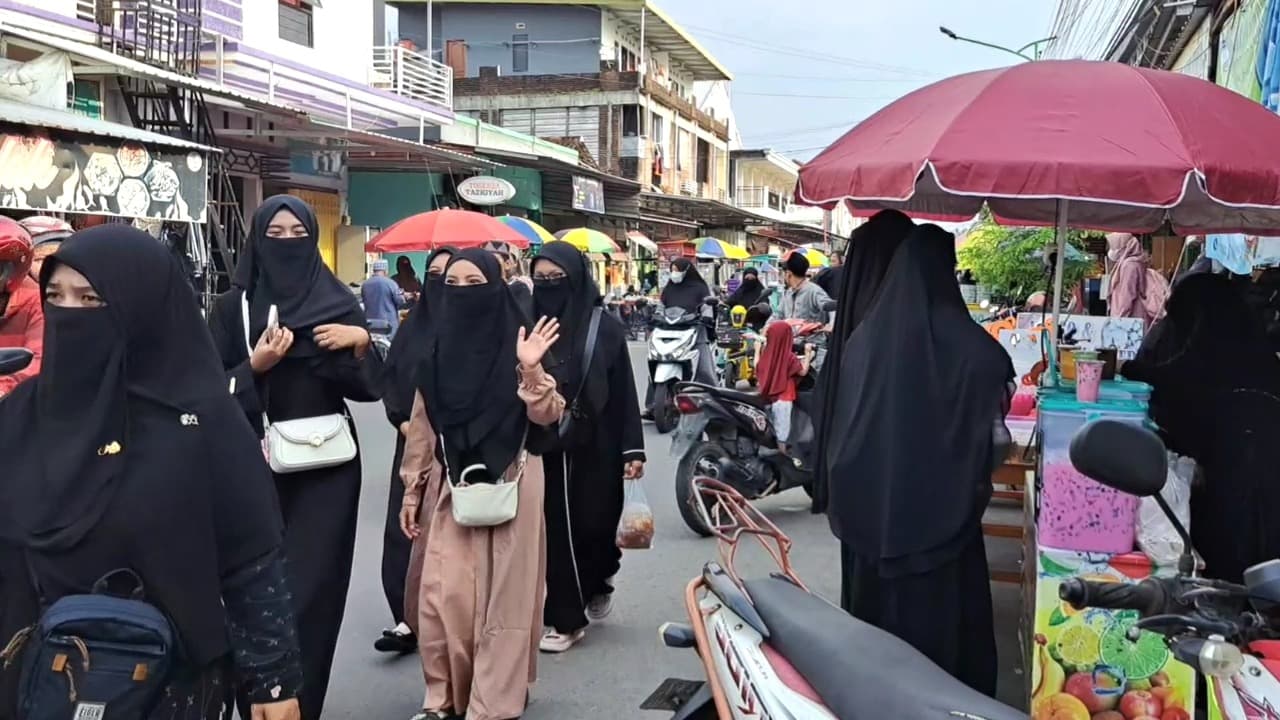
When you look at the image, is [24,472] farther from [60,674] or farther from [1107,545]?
[1107,545]

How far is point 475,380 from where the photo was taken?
3957 millimetres

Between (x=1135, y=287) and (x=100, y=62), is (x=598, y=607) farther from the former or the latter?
(x=100, y=62)

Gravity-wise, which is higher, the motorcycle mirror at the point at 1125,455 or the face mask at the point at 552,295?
the face mask at the point at 552,295

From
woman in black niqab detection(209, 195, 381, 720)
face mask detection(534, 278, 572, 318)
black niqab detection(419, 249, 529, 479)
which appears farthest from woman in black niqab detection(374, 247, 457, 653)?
face mask detection(534, 278, 572, 318)

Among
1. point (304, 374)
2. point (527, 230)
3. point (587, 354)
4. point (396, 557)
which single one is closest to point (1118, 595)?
point (304, 374)

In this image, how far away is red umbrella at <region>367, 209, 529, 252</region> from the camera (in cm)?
1234

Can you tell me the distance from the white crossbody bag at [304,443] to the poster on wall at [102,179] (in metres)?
6.48

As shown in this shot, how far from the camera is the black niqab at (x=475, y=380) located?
3.95 meters

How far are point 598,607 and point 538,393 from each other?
1.75m

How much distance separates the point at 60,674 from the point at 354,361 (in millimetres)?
2116

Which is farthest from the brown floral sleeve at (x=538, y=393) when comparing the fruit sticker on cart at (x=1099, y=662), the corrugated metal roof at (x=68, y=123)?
the corrugated metal roof at (x=68, y=123)

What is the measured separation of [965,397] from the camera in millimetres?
3074

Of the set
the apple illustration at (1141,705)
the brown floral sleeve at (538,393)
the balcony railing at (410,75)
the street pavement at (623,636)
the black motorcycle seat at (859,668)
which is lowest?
the street pavement at (623,636)

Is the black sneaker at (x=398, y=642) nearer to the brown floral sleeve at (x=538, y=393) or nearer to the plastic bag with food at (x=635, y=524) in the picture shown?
the plastic bag with food at (x=635, y=524)
